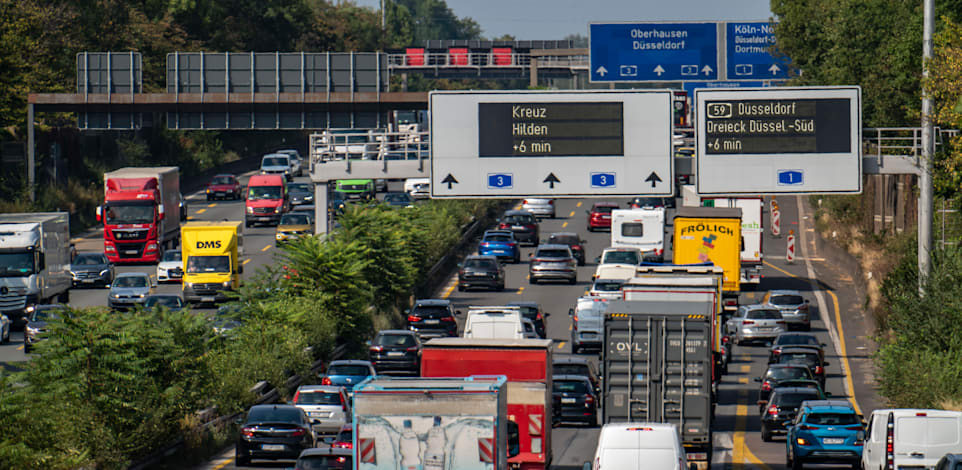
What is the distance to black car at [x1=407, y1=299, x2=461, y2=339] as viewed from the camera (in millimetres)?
45125

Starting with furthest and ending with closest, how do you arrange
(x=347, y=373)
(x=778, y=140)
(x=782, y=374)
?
→ (x=782, y=374) < (x=347, y=373) < (x=778, y=140)

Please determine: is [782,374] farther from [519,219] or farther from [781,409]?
[519,219]

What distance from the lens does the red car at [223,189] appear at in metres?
89.2

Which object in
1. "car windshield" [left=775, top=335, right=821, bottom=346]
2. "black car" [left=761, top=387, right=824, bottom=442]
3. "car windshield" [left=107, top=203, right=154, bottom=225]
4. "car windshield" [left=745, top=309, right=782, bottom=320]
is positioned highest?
"car windshield" [left=107, top=203, right=154, bottom=225]

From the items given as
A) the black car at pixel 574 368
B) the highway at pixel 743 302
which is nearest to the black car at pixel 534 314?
the highway at pixel 743 302

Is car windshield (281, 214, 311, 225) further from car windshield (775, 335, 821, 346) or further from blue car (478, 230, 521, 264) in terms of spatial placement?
car windshield (775, 335, 821, 346)

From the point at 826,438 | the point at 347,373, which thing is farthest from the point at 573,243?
the point at 826,438

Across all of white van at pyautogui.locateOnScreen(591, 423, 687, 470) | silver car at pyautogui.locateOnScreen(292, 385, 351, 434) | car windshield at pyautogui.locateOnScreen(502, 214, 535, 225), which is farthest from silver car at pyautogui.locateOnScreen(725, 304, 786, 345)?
white van at pyautogui.locateOnScreen(591, 423, 687, 470)

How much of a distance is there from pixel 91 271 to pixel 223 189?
3189cm

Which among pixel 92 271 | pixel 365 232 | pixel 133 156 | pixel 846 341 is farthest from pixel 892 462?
pixel 133 156

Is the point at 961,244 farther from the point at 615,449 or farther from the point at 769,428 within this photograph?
the point at 615,449

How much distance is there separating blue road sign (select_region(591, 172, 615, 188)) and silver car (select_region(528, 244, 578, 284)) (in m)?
24.6

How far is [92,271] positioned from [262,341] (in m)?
22.6

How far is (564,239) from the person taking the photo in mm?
66375
